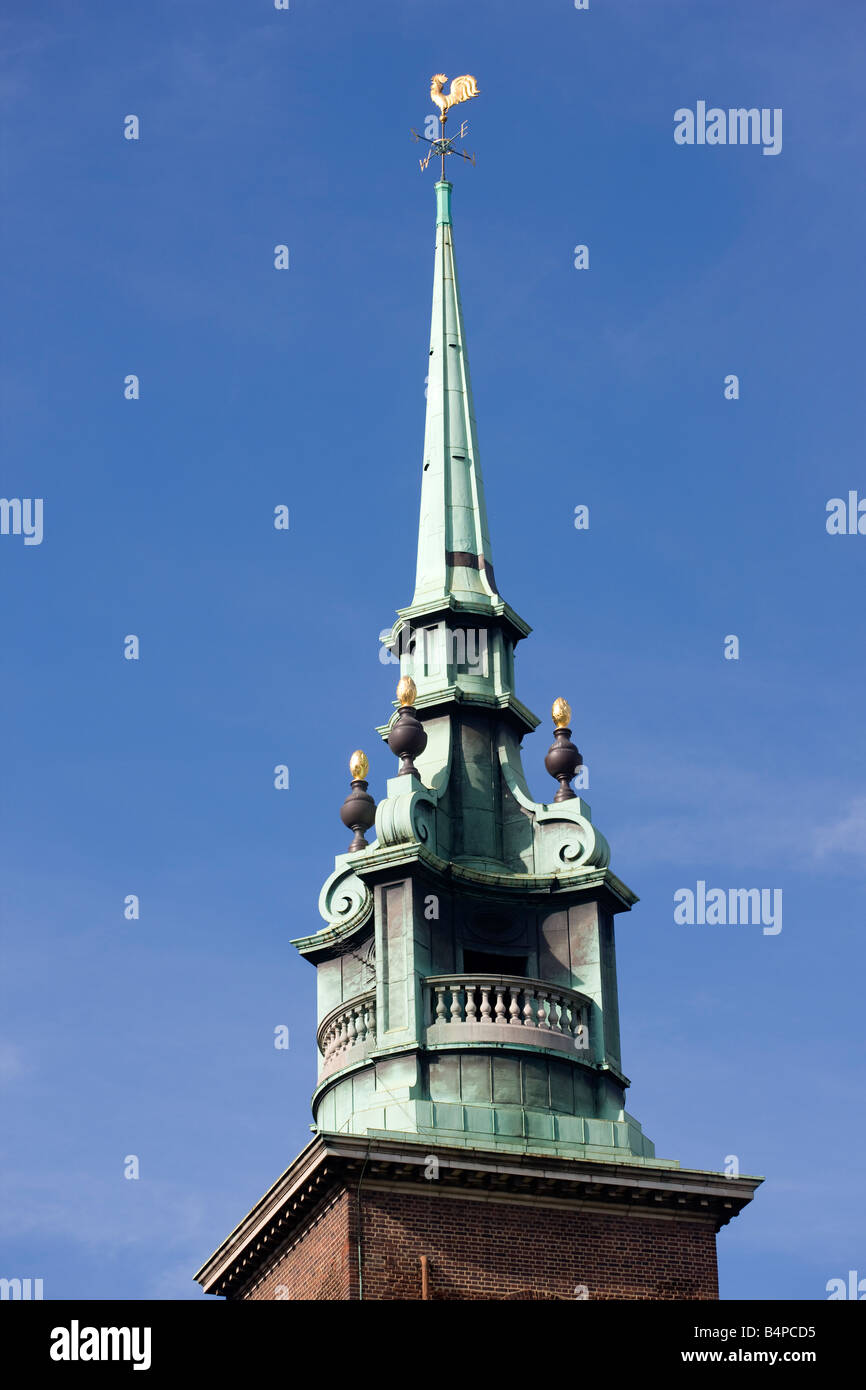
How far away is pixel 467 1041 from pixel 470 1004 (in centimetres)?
79

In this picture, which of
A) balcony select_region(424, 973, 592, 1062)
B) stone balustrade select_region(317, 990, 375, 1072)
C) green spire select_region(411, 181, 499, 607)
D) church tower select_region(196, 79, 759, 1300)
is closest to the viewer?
church tower select_region(196, 79, 759, 1300)

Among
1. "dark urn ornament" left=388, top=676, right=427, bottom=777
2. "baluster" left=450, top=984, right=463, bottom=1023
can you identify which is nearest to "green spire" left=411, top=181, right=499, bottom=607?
"dark urn ornament" left=388, top=676, right=427, bottom=777

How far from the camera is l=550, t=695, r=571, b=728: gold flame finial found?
5356 cm

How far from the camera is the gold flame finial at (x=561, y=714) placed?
5356cm

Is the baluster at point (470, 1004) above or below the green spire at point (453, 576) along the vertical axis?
below

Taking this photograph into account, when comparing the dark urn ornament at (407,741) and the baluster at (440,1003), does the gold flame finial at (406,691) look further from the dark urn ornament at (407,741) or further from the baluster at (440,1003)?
the baluster at (440,1003)

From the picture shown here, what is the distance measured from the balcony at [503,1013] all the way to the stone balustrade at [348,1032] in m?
1.53

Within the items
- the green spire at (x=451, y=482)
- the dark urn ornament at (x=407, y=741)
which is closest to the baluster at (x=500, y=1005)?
the dark urn ornament at (x=407, y=741)

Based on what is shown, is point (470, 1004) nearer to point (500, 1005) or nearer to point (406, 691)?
point (500, 1005)

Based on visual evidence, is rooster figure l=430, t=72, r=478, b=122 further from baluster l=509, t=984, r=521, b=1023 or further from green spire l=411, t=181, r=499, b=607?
baluster l=509, t=984, r=521, b=1023

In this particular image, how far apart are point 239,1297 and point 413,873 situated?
346 inches

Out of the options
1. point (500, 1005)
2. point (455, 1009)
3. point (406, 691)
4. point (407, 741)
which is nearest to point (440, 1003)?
point (455, 1009)

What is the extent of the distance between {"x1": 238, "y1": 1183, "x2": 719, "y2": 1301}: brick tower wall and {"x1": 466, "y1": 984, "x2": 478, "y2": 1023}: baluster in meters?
3.79
